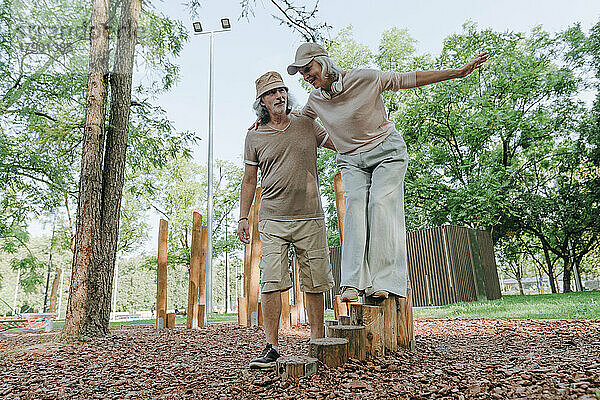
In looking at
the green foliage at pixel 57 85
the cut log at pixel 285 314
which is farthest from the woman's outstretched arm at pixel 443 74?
the green foliage at pixel 57 85

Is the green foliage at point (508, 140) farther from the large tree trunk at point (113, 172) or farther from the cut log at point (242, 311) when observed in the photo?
the large tree trunk at point (113, 172)

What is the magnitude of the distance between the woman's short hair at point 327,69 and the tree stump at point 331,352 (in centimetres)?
174

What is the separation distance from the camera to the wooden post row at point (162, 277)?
5.50 meters

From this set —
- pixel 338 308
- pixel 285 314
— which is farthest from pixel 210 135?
pixel 338 308

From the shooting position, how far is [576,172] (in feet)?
53.8

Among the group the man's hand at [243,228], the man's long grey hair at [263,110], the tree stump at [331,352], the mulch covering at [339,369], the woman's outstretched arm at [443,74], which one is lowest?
the mulch covering at [339,369]

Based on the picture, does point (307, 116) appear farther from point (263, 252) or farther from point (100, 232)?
point (100, 232)

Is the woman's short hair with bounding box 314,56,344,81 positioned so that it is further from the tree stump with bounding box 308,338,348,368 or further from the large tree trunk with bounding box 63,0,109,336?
the large tree trunk with bounding box 63,0,109,336

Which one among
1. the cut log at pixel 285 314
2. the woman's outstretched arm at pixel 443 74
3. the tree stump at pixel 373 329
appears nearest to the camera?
the tree stump at pixel 373 329

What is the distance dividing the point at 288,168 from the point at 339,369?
4.36 feet

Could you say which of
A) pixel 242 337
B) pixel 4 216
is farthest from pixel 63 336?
pixel 4 216

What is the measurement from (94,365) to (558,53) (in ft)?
58.9

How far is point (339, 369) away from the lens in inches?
92.7

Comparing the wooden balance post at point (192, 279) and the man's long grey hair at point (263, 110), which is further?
the wooden balance post at point (192, 279)
